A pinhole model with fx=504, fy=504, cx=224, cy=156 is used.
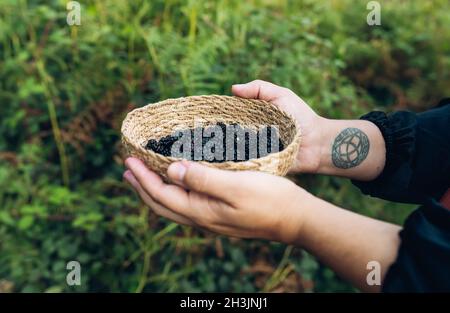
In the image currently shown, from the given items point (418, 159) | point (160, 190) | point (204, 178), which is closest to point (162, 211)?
point (160, 190)

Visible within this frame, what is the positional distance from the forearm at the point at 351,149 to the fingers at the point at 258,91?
15 centimetres

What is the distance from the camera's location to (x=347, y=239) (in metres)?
0.92

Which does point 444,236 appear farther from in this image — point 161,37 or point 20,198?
point 20,198

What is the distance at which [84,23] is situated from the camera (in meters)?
2.17

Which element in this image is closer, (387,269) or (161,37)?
(387,269)

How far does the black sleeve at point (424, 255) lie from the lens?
2.63 feet

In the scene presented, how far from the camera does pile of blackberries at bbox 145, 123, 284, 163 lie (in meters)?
1.20

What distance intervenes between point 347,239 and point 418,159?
0.44 metres

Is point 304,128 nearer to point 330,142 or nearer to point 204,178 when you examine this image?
point 330,142

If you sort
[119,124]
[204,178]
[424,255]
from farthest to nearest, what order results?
[119,124] < [204,178] < [424,255]

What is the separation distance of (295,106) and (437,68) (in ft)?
6.76
